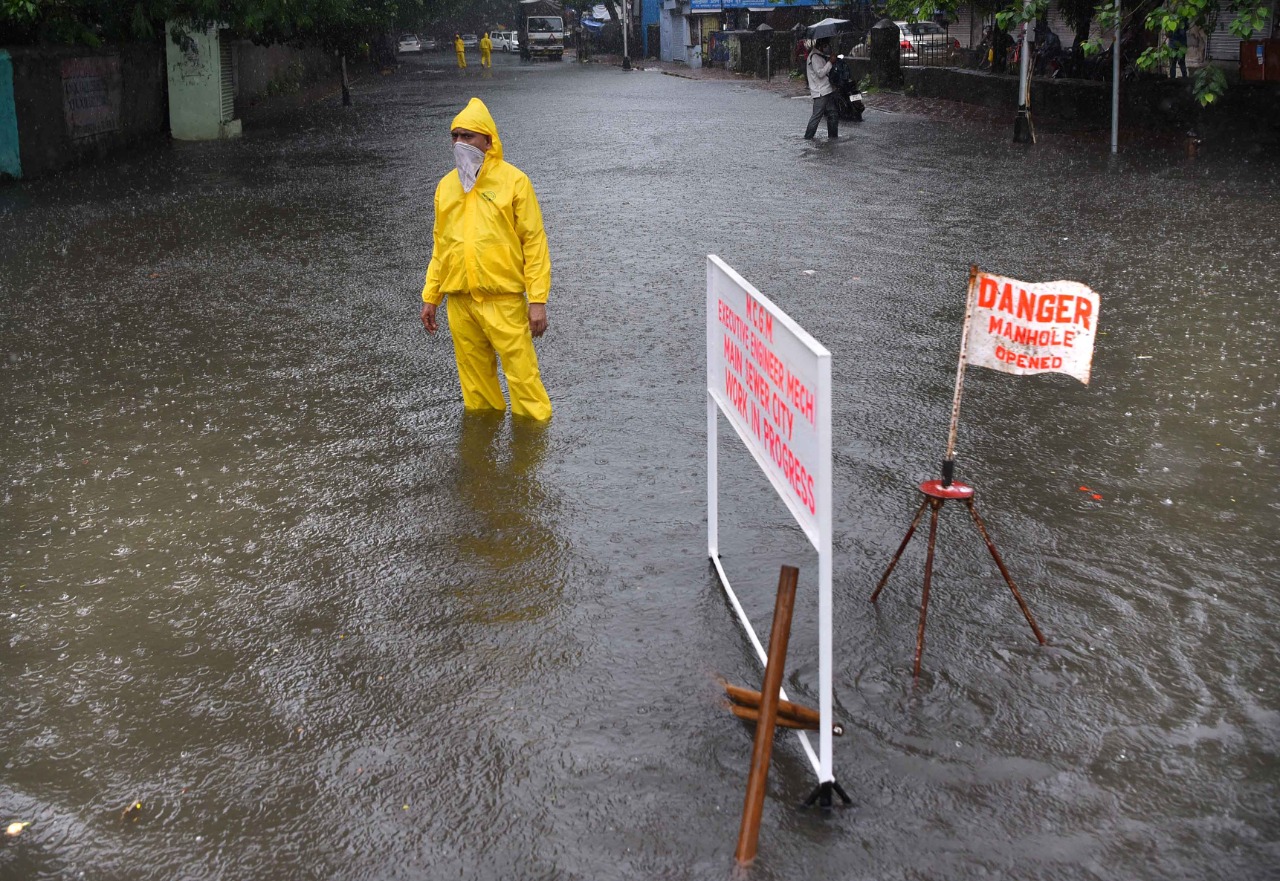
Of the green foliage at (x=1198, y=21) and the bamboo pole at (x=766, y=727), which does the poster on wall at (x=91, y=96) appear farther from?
the bamboo pole at (x=766, y=727)

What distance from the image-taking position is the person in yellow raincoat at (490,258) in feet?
20.8

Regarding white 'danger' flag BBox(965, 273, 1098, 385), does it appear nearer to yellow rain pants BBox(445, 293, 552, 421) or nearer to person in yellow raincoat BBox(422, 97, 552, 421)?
person in yellow raincoat BBox(422, 97, 552, 421)

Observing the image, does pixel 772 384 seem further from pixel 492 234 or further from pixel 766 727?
pixel 492 234

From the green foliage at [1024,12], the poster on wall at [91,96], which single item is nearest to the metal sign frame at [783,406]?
the green foliage at [1024,12]

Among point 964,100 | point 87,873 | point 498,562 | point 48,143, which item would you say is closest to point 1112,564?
point 498,562

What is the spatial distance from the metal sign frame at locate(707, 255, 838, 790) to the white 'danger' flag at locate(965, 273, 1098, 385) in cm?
72

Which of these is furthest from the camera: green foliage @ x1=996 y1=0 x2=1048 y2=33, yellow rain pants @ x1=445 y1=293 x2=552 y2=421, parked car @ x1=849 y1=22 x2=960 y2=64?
parked car @ x1=849 y1=22 x2=960 y2=64

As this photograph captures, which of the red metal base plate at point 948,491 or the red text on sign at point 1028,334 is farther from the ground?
the red text on sign at point 1028,334

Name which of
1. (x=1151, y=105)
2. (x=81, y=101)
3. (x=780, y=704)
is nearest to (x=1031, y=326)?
(x=780, y=704)

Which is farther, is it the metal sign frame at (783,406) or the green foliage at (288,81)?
the green foliage at (288,81)

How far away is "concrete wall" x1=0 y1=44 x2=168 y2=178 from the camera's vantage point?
59.8ft

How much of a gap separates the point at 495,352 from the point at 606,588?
8.00ft

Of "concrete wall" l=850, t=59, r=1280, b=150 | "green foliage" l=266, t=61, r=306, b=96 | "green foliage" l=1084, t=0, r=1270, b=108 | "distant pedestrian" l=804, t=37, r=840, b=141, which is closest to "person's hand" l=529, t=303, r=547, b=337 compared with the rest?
"green foliage" l=1084, t=0, r=1270, b=108

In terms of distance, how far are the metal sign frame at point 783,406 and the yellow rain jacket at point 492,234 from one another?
6.30ft
